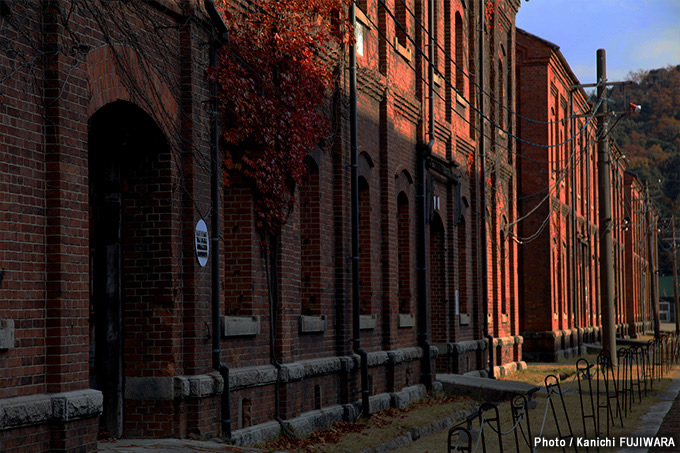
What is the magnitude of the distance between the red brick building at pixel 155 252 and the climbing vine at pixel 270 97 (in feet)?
1.22

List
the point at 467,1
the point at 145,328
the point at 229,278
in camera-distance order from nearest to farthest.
Result: the point at 145,328 → the point at 229,278 → the point at 467,1

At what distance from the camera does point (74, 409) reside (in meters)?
7.91

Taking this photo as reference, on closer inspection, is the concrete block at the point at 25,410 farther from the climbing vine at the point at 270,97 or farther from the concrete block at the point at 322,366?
the concrete block at the point at 322,366

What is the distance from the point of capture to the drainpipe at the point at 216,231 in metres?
10.9

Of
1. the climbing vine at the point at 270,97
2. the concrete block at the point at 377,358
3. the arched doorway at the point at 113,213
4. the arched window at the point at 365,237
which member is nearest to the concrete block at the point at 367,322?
the arched window at the point at 365,237

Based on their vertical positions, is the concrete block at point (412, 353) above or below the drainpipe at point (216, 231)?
below

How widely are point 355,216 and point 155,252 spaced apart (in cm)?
564

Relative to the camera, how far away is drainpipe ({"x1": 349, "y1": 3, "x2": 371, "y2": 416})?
15523 mm

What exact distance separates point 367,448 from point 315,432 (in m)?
1.06

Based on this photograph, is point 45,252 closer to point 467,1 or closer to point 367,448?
point 367,448

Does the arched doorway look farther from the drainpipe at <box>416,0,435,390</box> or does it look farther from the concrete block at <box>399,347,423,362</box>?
the drainpipe at <box>416,0,435,390</box>

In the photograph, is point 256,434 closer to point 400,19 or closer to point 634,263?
point 400,19

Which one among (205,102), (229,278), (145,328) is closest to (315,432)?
(229,278)

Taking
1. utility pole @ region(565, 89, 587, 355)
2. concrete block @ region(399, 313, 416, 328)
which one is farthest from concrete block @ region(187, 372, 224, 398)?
utility pole @ region(565, 89, 587, 355)
